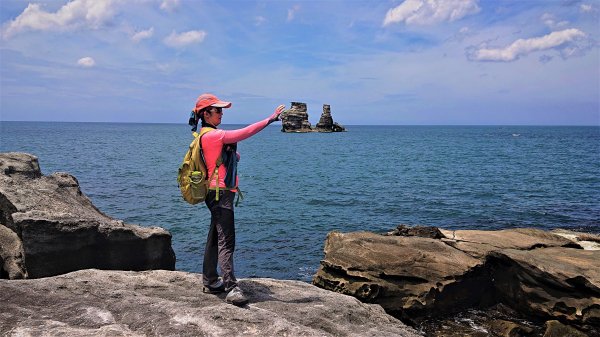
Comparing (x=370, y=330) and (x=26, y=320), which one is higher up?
(x=26, y=320)

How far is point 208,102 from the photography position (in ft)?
22.6

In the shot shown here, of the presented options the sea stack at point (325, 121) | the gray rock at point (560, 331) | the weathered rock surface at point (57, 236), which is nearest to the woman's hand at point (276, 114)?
the weathered rock surface at point (57, 236)

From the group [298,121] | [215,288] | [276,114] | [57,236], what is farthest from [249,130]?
[298,121]

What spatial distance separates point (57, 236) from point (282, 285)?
17.9 feet

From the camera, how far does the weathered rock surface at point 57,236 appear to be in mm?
9727

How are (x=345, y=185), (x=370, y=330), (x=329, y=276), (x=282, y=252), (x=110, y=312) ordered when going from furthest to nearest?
(x=345, y=185) < (x=282, y=252) < (x=329, y=276) < (x=370, y=330) < (x=110, y=312)

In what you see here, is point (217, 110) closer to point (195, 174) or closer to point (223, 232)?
point (195, 174)

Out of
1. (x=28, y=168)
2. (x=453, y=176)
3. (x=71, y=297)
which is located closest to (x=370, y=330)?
(x=71, y=297)

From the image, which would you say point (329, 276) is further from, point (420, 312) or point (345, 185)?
point (345, 185)

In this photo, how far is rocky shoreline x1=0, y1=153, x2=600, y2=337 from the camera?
5945mm

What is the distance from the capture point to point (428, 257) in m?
12.8

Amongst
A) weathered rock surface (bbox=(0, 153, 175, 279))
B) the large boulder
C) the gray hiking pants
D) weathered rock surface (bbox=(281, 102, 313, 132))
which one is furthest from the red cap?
weathered rock surface (bbox=(281, 102, 313, 132))

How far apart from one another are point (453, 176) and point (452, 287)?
39215 millimetres

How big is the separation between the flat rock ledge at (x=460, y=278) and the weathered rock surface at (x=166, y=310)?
4.68 meters
